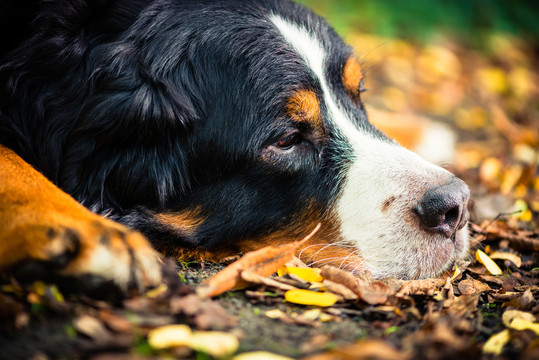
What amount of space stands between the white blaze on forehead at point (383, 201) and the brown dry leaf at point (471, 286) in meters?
0.14

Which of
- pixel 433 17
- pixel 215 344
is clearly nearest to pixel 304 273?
pixel 215 344

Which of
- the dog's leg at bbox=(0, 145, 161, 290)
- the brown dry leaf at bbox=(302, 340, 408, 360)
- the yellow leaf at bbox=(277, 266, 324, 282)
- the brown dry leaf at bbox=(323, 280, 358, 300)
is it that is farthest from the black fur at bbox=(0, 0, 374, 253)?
the brown dry leaf at bbox=(302, 340, 408, 360)

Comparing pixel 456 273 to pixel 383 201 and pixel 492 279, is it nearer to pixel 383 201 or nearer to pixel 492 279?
pixel 492 279

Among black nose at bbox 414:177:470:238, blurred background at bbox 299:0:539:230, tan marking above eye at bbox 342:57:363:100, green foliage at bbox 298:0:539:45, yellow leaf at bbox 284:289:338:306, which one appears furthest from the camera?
green foliage at bbox 298:0:539:45

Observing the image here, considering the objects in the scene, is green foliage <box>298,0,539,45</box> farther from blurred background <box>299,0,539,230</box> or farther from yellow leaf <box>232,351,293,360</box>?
yellow leaf <box>232,351,293,360</box>

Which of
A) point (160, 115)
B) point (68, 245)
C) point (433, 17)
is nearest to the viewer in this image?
point (68, 245)

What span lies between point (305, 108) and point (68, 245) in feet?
5.31

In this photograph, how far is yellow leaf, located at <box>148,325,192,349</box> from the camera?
73.2 inches

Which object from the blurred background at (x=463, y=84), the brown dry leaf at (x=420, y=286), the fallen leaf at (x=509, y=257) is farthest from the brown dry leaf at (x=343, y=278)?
the blurred background at (x=463, y=84)

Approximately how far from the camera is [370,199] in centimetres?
307

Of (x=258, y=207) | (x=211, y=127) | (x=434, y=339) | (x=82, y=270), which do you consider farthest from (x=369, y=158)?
(x=82, y=270)

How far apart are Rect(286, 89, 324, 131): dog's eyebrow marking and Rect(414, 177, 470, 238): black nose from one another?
2.46ft

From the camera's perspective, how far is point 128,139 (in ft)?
10.0

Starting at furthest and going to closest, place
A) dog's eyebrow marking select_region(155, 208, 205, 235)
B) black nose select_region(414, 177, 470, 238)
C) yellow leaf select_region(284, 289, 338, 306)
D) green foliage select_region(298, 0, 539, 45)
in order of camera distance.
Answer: green foliage select_region(298, 0, 539, 45) < dog's eyebrow marking select_region(155, 208, 205, 235) < black nose select_region(414, 177, 470, 238) < yellow leaf select_region(284, 289, 338, 306)
